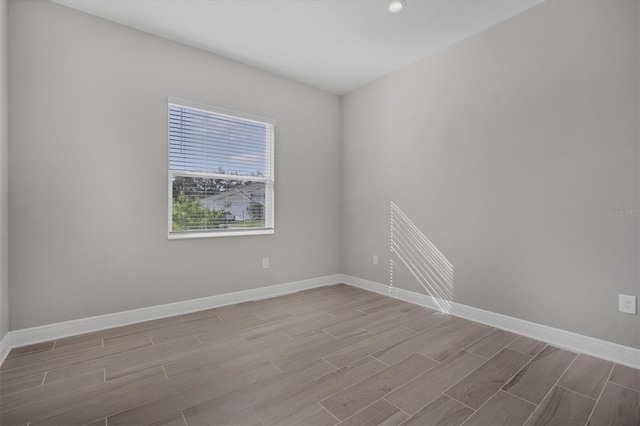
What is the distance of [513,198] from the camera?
267 centimetres

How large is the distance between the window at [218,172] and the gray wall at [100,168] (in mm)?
117

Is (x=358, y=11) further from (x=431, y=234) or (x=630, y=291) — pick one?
(x=630, y=291)

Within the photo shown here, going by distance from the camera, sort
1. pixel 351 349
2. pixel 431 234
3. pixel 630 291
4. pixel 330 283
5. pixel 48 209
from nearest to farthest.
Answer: pixel 630 291 → pixel 351 349 → pixel 48 209 → pixel 431 234 → pixel 330 283

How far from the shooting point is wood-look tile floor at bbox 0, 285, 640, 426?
1572 mm

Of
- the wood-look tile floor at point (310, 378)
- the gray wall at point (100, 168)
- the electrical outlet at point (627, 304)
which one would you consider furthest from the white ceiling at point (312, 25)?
the wood-look tile floor at point (310, 378)

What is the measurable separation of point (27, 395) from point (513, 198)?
3.62 m

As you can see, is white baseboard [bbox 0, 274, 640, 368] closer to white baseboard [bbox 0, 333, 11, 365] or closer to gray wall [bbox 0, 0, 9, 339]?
white baseboard [bbox 0, 333, 11, 365]

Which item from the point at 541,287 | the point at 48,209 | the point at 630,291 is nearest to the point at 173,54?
the point at 48,209

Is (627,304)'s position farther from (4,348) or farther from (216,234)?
(4,348)

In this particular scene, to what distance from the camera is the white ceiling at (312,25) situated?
2.54 meters

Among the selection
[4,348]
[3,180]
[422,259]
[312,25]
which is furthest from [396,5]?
[4,348]

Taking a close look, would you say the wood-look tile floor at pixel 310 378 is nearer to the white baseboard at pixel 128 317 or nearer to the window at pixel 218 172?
the white baseboard at pixel 128 317

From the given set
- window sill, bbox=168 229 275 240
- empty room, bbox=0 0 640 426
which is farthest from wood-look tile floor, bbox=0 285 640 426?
window sill, bbox=168 229 275 240

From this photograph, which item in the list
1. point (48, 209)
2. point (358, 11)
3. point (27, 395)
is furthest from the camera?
point (358, 11)
